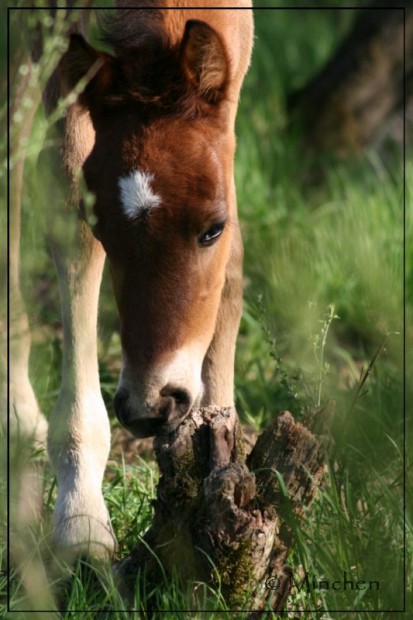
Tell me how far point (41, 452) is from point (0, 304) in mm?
597

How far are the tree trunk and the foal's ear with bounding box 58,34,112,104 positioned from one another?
3.60 meters

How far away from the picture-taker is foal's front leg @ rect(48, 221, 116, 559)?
3.72 meters

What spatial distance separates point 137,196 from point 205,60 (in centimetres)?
56

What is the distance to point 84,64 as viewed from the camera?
3.59m

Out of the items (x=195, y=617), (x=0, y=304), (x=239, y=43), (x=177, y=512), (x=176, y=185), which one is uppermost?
(x=239, y=43)

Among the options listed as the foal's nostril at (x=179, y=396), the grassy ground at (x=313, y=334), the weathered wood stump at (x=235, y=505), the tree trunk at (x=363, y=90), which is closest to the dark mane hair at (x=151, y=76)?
the grassy ground at (x=313, y=334)

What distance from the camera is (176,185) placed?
333cm

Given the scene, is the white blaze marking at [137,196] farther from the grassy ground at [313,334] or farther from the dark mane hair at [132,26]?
the dark mane hair at [132,26]

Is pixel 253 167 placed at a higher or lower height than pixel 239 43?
lower

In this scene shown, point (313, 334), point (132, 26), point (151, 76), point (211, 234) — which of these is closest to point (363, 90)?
point (132, 26)

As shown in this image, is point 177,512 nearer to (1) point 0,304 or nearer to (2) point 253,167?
(1) point 0,304

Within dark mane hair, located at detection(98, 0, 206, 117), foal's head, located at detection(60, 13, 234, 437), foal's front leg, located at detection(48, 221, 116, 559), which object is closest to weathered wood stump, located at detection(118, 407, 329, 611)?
foal's head, located at detection(60, 13, 234, 437)

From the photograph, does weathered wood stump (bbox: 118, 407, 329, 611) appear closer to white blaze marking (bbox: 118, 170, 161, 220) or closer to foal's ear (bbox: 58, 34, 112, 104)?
white blaze marking (bbox: 118, 170, 161, 220)

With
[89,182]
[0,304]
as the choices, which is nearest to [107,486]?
[0,304]
